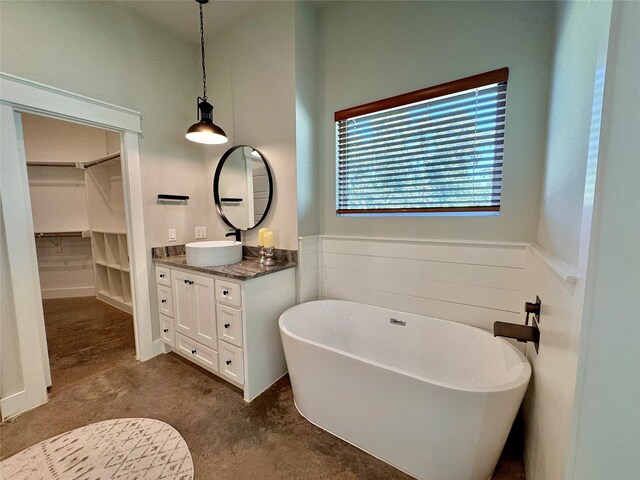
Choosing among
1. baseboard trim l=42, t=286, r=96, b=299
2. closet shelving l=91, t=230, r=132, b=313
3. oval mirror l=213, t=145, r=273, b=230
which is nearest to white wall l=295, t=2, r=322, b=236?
oval mirror l=213, t=145, r=273, b=230

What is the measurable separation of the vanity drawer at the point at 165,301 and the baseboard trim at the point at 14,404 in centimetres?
88

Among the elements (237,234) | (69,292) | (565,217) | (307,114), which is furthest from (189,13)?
(69,292)

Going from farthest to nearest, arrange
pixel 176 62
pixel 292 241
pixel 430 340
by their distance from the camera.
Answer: pixel 176 62 < pixel 292 241 < pixel 430 340

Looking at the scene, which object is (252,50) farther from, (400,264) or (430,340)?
(430,340)

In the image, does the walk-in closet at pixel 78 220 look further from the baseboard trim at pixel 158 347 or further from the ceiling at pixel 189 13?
the ceiling at pixel 189 13

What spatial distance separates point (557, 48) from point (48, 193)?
5.73 m

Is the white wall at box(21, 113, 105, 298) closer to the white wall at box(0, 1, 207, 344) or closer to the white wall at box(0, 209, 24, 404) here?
the white wall at box(0, 1, 207, 344)

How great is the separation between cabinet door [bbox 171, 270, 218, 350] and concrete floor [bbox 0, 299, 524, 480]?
37 centimetres

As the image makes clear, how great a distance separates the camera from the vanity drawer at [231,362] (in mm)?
1720

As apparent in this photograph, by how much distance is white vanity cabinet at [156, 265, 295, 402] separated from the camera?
1.69m

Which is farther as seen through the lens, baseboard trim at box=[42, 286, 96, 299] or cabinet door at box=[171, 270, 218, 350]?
baseboard trim at box=[42, 286, 96, 299]

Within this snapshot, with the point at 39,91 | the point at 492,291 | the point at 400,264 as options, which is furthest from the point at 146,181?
the point at 492,291

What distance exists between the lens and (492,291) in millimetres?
1554

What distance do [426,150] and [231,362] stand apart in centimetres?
206
